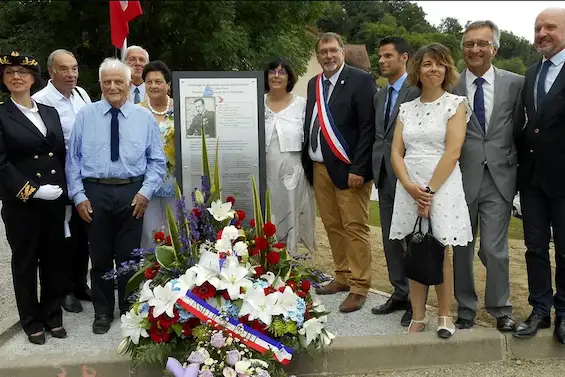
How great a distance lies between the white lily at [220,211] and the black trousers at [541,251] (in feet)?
7.33

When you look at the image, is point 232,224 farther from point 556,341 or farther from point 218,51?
point 218,51

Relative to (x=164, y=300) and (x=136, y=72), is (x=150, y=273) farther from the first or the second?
(x=136, y=72)

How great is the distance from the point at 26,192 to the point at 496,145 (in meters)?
3.45

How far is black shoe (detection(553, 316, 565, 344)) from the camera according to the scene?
4117 mm

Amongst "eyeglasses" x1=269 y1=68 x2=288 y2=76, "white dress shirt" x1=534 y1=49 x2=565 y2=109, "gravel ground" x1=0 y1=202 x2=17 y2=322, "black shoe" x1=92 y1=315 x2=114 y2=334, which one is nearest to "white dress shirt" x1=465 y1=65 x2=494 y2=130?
"white dress shirt" x1=534 y1=49 x2=565 y2=109

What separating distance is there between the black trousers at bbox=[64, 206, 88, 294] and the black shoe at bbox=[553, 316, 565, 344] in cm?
399

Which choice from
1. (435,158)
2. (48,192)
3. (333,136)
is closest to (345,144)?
(333,136)

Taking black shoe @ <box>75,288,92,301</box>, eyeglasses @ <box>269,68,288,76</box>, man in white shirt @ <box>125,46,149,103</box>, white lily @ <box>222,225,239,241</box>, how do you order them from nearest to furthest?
white lily @ <box>222,225,239,241</box> → eyeglasses @ <box>269,68,288,76</box> → black shoe @ <box>75,288,92,301</box> → man in white shirt @ <box>125,46,149,103</box>

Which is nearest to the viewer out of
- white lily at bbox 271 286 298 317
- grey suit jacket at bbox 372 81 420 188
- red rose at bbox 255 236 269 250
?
white lily at bbox 271 286 298 317

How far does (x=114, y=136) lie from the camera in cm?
432

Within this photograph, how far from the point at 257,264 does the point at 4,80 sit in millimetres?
2286

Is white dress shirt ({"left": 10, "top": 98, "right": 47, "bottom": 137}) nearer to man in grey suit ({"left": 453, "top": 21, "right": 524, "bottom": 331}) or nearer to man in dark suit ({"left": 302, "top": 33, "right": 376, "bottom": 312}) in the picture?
man in dark suit ({"left": 302, "top": 33, "right": 376, "bottom": 312})

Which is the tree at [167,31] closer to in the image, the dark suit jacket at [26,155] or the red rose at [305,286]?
the dark suit jacket at [26,155]

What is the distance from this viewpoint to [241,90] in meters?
4.90
